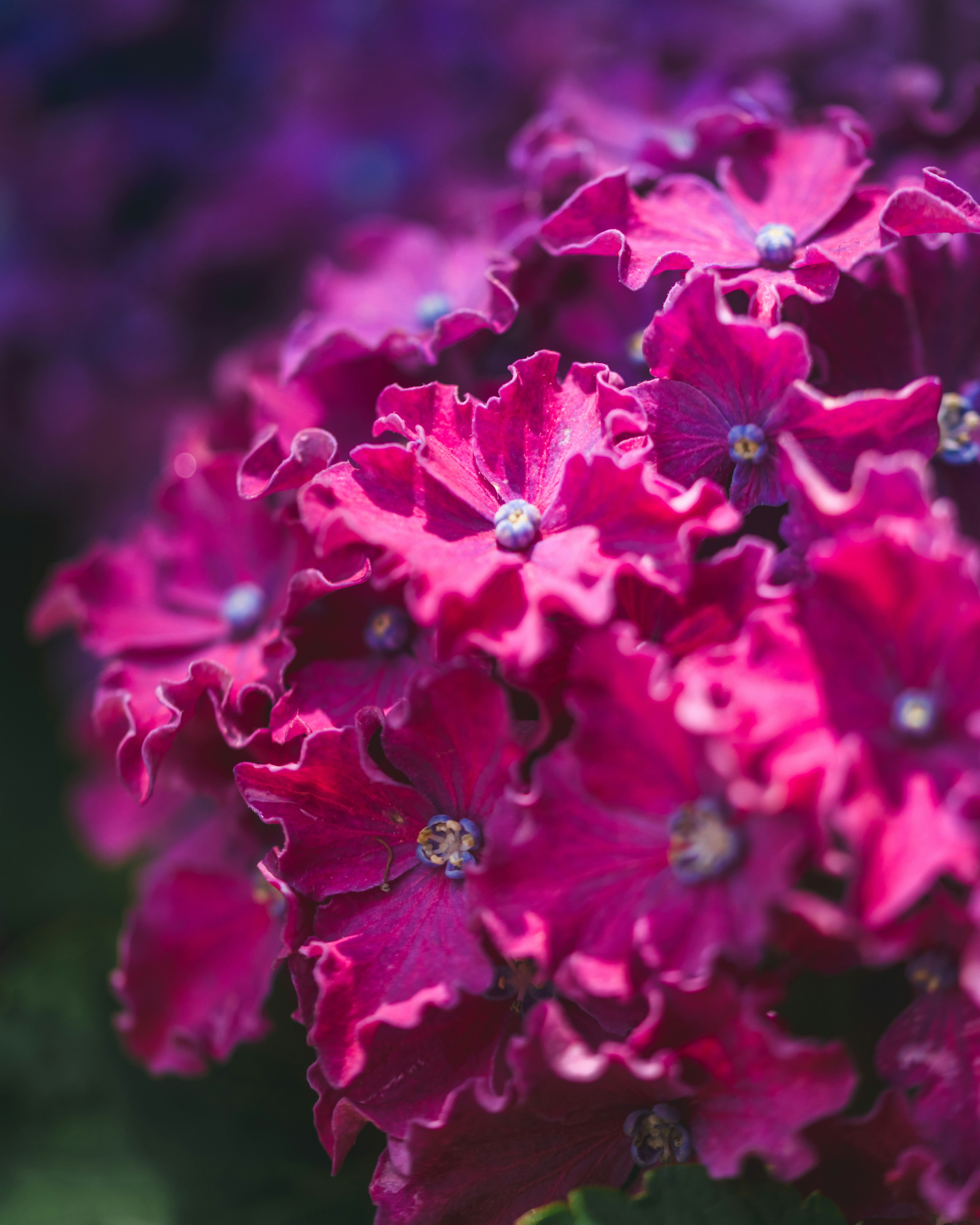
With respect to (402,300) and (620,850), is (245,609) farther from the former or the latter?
(620,850)

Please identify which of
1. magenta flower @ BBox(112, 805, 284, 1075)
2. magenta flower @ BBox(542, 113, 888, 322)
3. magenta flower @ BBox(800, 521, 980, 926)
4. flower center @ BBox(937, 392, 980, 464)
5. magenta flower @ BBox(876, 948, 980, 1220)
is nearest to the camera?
magenta flower @ BBox(800, 521, 980, 926)

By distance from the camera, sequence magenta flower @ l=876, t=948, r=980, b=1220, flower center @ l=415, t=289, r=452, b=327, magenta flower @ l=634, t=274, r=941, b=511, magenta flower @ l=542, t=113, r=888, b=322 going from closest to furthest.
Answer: magenta flower @ l=876, t=948, r=980, b=1220 < magenta flower @ l=634, t=274, r=941, b=511 < magenta flower @ l=542, t=113, r=888, b=322 < flower center @ l=415, t=289, r=452, b=327

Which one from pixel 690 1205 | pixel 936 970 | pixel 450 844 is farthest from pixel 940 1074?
pixel 450 844

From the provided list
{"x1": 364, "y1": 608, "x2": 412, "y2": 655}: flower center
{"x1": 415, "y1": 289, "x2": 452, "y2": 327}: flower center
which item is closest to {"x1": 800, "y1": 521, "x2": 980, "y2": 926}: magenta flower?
{"x1": 364, "y1": 608, "x2": 412, "y2": 655}: flower center

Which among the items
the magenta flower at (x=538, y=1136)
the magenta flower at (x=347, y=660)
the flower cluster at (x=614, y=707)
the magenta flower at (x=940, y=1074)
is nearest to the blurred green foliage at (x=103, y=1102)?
the flower cluster at (x=614, y=707)

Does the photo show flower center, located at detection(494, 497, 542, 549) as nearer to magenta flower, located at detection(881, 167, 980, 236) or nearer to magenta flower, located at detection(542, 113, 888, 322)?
magenta flower, located at detection(542, 113, 888, 322)

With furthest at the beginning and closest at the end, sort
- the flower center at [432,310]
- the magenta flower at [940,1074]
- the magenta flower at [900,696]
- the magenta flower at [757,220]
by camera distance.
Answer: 1. the flower center at [432,310]
2. the magenta flower at [757,220]
3. the magenta flower at [940,1074]
4. the magenta flower at [900,696]

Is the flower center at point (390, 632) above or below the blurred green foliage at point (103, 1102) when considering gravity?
above

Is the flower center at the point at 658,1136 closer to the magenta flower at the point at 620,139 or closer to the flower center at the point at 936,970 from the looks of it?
the flower center at the point at 936,970

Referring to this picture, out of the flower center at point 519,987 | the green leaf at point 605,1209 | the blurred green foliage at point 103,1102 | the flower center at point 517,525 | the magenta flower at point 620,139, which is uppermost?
the magenta flower at point 620,139
